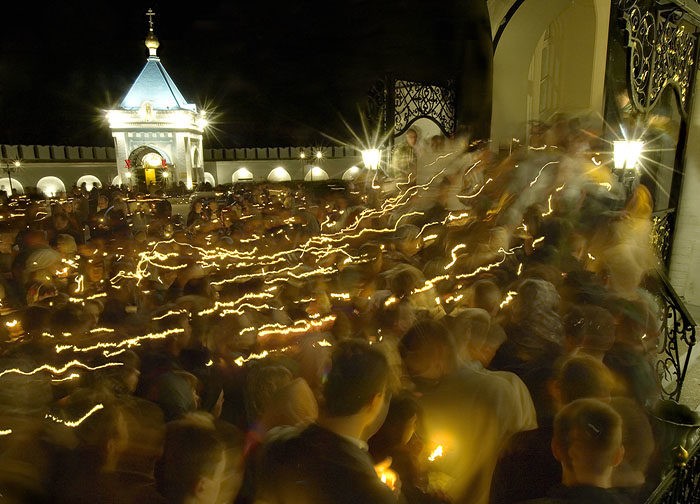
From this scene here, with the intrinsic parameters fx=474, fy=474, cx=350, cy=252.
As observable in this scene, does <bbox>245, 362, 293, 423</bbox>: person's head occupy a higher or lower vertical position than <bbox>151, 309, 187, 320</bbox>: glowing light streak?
lower

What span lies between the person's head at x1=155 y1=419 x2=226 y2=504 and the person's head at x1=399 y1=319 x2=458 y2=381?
1430 millimetres

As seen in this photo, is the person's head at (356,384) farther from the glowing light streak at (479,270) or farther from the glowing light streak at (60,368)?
the glowing light streak at (479,270)

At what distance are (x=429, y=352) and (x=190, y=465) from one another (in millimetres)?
1711

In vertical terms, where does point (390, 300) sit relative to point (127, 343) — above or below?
above

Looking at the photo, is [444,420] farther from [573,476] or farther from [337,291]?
[337,291]

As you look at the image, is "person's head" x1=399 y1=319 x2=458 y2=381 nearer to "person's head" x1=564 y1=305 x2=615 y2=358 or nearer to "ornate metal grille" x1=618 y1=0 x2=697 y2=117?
"person's head" x1=564 y1=305 x2=615 y2=358

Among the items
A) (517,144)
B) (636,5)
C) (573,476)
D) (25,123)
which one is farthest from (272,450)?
(25,123)

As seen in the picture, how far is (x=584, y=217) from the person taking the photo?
5688 mm

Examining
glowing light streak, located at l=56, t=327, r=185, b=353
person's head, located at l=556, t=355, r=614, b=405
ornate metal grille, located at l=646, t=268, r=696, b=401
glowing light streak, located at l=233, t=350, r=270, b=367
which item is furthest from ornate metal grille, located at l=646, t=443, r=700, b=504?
glowing light streak, located at l=56, t=327, r=185, b=353

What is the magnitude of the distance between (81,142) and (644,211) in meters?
43.6

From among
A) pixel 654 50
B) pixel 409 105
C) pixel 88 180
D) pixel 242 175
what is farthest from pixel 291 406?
pixel 242 175

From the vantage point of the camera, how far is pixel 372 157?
10773mm

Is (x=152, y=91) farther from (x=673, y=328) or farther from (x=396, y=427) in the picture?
(x=396, y=427)

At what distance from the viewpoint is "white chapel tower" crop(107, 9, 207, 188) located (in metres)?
35.4
